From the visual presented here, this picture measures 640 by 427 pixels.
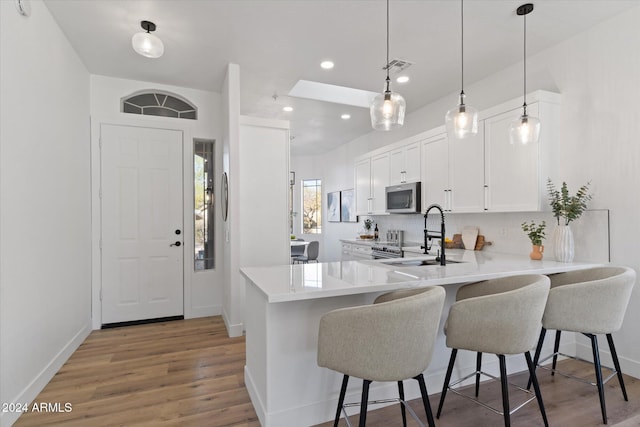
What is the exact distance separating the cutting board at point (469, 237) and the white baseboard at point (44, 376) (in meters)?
4.08

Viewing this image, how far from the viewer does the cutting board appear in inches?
154

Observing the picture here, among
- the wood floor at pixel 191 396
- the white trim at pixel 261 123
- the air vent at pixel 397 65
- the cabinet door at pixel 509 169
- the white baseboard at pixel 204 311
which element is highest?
the air vent at pixel 397 65

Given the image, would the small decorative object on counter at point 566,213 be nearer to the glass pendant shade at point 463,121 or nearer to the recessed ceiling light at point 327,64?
the glass pendant shade at point 463,121

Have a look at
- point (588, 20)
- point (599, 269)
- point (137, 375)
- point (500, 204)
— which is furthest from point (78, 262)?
point (588, 20)

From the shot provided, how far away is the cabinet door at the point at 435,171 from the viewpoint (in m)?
3.95

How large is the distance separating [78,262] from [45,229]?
873 mm

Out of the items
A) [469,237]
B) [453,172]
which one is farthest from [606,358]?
[453,172]

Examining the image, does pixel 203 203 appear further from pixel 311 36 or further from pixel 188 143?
pixel 311 36

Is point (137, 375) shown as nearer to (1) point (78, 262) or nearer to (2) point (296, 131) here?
(1) point (78, 262)

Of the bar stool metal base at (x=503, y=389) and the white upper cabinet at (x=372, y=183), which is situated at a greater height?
the white upper cabinet at (x=372, y=183)

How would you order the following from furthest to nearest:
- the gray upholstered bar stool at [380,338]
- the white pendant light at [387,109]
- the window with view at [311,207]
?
the window with view at [311,207], the white pendant light at [387,109], the gray upholstered bar stool at [380,338]

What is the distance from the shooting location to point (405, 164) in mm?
4652

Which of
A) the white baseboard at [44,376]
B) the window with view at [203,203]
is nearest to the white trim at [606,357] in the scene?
the window with view at [203,203]

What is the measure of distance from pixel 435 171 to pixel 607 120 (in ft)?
5.46
